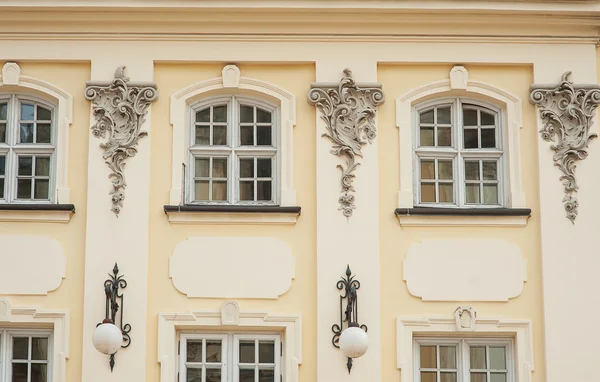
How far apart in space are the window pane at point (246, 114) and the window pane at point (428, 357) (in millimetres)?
3531

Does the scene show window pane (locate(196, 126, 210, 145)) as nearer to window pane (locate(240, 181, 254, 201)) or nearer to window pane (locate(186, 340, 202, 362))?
window pane (locate(240, 181, 254, 201))

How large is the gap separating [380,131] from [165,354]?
3.74m

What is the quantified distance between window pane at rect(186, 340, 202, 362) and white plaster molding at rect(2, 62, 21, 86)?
3.87 m

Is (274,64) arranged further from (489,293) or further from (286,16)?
(489,293)

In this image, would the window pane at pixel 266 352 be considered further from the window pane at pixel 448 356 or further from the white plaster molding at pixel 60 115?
the white plaster molding at pixel 60 115

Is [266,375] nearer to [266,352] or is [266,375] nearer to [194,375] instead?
[266,352]

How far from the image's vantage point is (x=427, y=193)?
48.1 ft

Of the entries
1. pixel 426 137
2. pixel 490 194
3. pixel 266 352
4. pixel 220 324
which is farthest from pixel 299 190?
pixel 490 194

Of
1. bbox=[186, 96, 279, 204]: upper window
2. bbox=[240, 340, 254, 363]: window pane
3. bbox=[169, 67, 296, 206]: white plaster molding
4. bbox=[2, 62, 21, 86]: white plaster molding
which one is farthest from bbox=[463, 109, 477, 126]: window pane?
bbox=[2, 62, 21, 86]: white plaster molding

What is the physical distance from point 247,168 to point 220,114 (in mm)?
785

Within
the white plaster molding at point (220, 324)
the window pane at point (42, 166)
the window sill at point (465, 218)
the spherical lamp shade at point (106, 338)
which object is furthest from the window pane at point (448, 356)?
the window pane at point (42, 166)

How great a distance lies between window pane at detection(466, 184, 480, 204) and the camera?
14609mm

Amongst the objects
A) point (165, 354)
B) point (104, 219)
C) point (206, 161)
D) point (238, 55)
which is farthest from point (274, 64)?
point (165, 354)

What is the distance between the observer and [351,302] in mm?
13844
